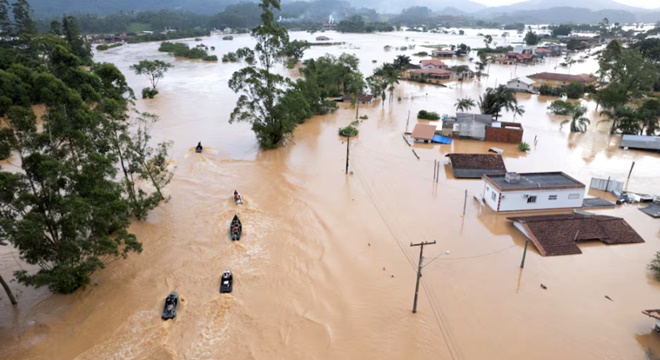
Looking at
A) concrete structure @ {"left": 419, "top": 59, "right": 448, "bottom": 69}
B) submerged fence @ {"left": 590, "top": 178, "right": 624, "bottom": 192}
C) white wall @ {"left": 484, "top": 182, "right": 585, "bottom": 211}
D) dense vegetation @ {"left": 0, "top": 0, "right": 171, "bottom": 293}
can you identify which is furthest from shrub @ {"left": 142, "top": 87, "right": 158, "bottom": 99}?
submerged fence @ {"left": 590, "top": 178, "right": 624, "bottom": 192}

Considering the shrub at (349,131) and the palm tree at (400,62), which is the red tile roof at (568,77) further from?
the shrub at (349,131)

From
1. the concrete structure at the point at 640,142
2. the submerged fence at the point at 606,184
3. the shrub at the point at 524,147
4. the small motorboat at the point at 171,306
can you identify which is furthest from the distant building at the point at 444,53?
the small motorboat at the point at 171,306

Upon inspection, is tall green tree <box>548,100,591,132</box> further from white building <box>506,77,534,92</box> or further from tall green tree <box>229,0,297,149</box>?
tall green tree <box>229,0,297,149</box>

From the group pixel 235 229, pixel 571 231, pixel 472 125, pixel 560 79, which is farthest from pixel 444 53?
pixel 235 229

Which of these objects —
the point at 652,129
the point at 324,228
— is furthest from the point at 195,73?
the point at 652,129

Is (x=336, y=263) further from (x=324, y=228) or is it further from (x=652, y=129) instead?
(x=652, y=129)
